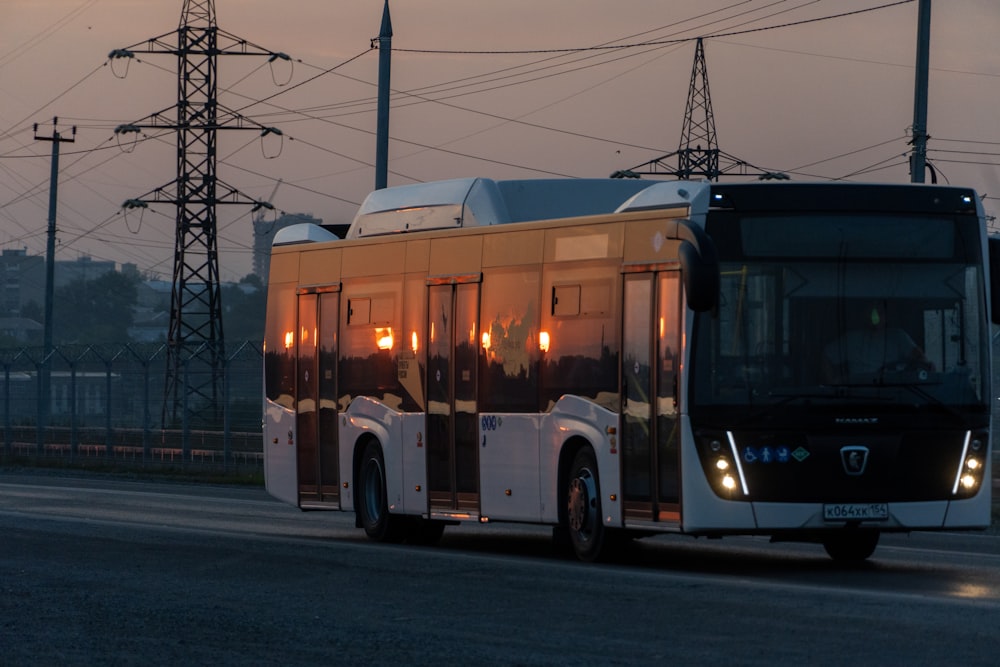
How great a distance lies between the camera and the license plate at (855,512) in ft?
51.4

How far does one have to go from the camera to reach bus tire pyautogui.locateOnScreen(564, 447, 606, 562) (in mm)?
17109

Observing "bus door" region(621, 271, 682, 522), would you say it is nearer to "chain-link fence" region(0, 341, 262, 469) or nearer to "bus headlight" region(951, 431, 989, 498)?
"bus headlight" region(951, 431, 989, 498)

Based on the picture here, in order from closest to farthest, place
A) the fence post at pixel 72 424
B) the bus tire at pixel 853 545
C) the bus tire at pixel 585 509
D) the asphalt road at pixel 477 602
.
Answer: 1. the asphalt road at pixel 477 602
2. the bus tire at pixel 585 509
3. the bus tire at pixel 853 545
4. the fence post at pixel 72 424

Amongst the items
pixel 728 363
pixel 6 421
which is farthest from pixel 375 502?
pixel 6 421

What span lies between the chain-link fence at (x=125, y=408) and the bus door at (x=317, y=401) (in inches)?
638

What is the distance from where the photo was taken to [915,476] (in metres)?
15.9

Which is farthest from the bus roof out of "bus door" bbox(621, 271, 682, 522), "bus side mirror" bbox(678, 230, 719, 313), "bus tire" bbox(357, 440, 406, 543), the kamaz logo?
the kamaz logo

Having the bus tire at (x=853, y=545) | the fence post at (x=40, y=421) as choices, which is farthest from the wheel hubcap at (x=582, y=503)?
the fence post at (x=40, y=421)

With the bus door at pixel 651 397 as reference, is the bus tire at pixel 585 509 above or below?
below

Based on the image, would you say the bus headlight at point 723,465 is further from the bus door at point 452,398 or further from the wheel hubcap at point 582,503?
the bus door at point 452,398

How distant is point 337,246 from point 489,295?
337cm

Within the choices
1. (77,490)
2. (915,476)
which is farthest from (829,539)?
(77,490)

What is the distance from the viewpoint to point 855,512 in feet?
51.5

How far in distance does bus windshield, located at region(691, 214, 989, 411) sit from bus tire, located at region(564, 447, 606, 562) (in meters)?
1.73
